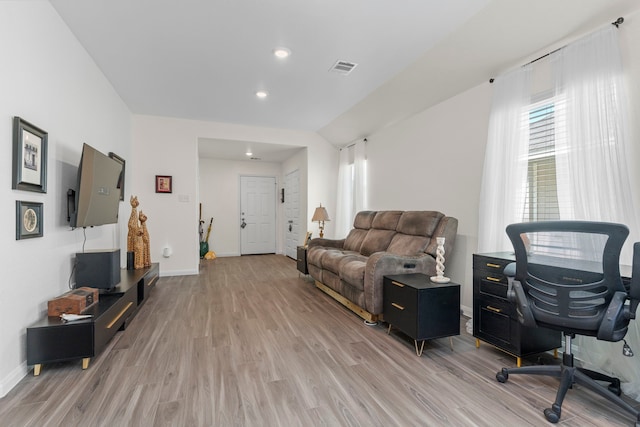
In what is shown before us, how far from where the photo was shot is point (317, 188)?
6.00 metres

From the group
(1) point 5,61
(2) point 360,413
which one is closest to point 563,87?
(2) point 360,413

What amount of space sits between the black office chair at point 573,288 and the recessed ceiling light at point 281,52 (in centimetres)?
251

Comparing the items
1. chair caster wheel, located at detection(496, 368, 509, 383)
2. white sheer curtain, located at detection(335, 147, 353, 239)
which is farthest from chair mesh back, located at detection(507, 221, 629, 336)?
white sheer curtain, located at detection(335, 147, 353, 239)

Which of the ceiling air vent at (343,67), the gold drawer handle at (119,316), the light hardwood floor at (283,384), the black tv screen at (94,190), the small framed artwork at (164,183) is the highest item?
the ceiling air vent at (343,67)

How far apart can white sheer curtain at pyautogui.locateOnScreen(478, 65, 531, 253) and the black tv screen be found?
11.5 ft

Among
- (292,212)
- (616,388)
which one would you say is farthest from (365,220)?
(616,388)

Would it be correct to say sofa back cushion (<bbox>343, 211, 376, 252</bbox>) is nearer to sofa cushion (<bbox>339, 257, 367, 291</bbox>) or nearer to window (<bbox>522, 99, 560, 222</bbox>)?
sofa cushion (<bbox>339, 257, 367, 291</bbox>)

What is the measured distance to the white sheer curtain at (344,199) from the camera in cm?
556

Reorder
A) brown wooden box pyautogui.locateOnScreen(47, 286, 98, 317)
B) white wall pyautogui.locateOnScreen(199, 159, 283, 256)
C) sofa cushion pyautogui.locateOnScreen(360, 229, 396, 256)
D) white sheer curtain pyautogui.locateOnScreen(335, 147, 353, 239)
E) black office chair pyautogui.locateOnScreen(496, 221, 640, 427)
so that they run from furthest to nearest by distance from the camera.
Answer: white wall pyautogui.locateOnScreen(199, 159, 283, 256) < white sheer curtain pyautogui.locateOnScreen(335, 147, 353, 239) < sofa cushion pyautogui.locateOnScreen(360, 229, 396, 256) < brown wooden box pyautogui.locateOnScreen(47, 286, 98, 317) < black office chair pyautogui.locateOnScreen(496, 221, 640, 427)

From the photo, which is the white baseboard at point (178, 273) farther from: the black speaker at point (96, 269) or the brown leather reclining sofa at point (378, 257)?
the black speaker at point (96, 269)

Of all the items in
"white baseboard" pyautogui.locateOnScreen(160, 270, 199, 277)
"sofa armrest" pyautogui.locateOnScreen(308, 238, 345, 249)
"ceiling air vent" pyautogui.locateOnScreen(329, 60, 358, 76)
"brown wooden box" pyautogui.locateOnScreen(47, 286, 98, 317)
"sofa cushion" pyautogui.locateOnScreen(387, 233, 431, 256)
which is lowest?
"white baseboard" pyautogui.locateOnScreen(160, 270, 199, 277)

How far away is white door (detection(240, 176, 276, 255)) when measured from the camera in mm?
7602

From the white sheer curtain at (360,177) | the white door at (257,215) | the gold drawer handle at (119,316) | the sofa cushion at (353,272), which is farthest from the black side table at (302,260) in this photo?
the white door at (257,215)

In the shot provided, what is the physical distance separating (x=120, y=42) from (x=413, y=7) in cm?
265
